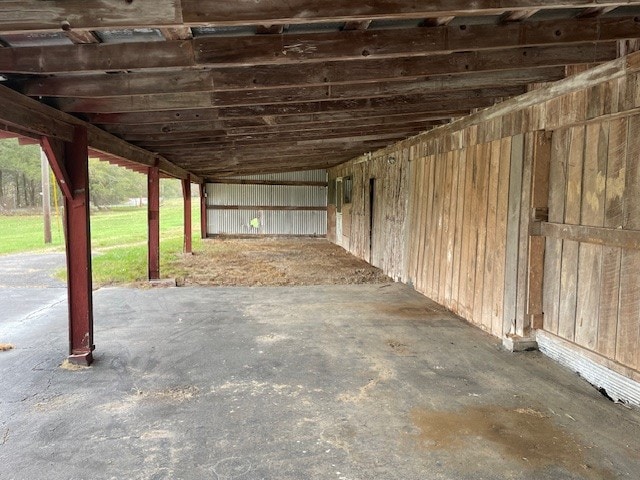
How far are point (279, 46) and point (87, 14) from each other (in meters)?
1.08

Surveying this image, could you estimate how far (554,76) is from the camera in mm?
3717

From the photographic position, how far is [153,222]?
7703 mm

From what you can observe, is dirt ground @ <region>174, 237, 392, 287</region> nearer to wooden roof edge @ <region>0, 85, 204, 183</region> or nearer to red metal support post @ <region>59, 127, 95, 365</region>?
wooden roof edge @ <region>0, 85, 204, 183</region>

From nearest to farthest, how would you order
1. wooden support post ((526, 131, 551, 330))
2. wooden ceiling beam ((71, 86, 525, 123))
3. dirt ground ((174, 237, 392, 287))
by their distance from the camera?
wooden support post ((526, 131, 551, 330)) < wooden ceiling beam ((71, 86, 525, 123)) < dirt ground ((174, 237, 392, 287))

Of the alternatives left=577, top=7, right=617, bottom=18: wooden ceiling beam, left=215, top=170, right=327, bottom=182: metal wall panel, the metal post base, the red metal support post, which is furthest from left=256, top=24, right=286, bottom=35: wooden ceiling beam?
left=215, top=170, right=327, bottom=182: metal wall panel

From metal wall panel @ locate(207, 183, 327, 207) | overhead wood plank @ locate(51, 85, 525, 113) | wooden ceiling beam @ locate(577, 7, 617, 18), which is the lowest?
metal wall panel @ locate(207, 183, 327, 207)

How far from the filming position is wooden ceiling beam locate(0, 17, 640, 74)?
2680mm

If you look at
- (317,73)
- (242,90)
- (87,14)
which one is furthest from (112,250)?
(87,14)

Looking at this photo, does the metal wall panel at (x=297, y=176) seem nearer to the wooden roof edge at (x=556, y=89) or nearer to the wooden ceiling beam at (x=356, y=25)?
the wooden roof edge at (x=556, y=89)

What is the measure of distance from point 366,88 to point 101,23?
2.43 metres

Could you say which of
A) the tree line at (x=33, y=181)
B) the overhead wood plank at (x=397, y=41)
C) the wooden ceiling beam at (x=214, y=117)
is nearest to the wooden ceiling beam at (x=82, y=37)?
the overhead wood plank at (x=397, y=41)

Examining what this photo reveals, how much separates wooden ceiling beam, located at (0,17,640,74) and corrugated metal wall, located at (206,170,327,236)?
13.6 m

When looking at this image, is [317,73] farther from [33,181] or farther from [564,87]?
[33,181]

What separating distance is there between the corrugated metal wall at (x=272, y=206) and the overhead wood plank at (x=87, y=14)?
46.7ft
